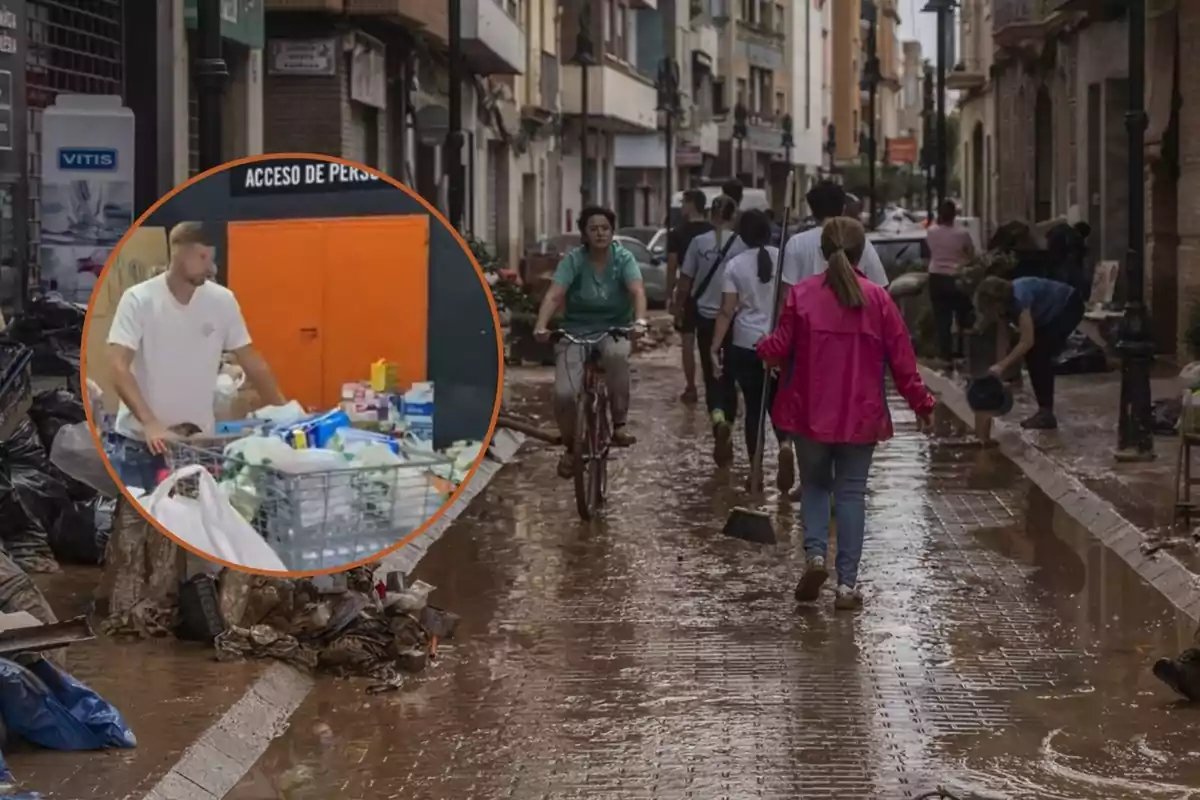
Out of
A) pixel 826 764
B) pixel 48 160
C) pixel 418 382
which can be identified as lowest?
pixel 826 764

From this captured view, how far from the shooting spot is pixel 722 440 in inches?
566

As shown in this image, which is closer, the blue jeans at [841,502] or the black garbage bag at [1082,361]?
the blue jeans at [841,502]

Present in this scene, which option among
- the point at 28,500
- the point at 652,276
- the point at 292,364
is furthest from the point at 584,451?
the point at 652,276

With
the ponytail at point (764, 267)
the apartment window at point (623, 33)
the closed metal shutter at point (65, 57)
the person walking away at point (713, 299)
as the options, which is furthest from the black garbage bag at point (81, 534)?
the apartment window at point (623, 33)

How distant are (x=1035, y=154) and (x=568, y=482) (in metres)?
22.5

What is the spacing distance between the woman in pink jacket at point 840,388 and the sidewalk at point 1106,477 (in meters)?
1.52

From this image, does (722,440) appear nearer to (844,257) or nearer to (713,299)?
(713,299)

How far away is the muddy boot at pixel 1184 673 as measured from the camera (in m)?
7.66

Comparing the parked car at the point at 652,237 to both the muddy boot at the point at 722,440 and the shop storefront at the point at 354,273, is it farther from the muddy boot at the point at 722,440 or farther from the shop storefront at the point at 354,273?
the shop storefront at the point at 354,273

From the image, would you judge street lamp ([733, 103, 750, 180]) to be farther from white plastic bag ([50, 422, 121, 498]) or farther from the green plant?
white plastic bag ([50, 422, 121, 498])

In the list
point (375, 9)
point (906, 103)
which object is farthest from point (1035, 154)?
point (906, 103)

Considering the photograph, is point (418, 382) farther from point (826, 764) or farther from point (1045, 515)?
point (1045, 515)

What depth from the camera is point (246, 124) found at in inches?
900

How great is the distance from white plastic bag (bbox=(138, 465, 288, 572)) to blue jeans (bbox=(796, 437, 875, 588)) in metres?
3.02
